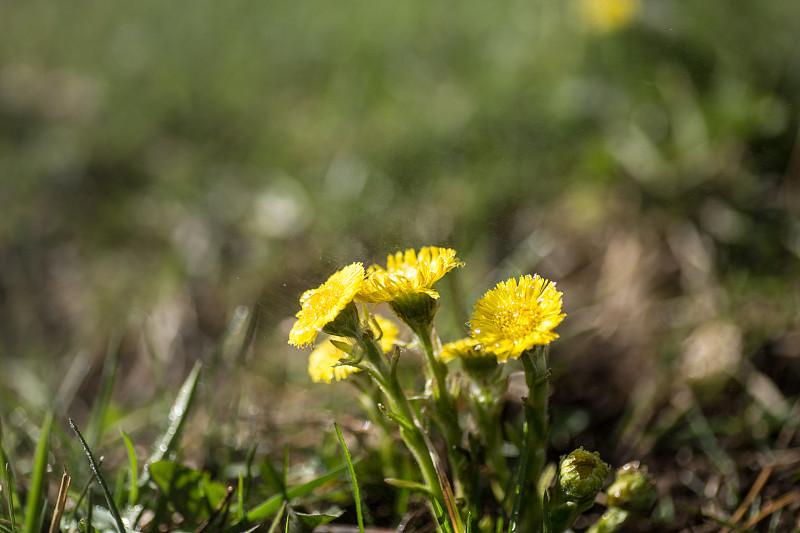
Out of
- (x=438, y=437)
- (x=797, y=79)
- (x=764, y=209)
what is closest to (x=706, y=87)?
(x=797, y=79)

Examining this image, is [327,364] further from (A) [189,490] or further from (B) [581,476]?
(B) [581,476]

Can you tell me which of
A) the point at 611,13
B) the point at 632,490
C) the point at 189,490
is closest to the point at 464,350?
the point at 632,490

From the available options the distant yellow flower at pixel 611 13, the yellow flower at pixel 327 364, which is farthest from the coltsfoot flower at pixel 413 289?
the distant yellow flower at pixel 611 13

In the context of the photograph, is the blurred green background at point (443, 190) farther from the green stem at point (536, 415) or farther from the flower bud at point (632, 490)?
the flower bud at point (632, 490)

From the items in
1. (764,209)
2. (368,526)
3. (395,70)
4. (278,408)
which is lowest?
(278,408)

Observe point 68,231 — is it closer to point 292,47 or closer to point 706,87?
point 292,47

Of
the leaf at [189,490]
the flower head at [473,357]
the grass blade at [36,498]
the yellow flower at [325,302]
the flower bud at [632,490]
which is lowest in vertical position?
the leaf at [189,490]

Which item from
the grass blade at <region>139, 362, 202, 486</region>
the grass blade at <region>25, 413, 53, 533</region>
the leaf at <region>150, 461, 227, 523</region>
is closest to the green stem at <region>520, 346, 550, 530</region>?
the leaf at <region>150, 461, 227, 523</region>
